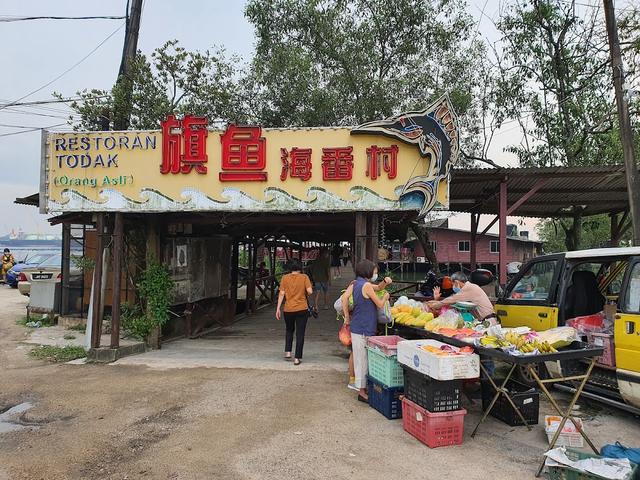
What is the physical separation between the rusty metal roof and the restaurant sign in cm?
164

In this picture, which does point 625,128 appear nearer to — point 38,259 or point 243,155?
point 243,155

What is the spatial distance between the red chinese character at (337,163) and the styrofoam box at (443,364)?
3.77m

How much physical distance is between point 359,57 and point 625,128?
29.5ft

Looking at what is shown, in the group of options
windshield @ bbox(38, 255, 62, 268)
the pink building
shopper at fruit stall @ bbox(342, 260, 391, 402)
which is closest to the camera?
shopper at fruit stall @ bbox(342, 260, 391, 402)

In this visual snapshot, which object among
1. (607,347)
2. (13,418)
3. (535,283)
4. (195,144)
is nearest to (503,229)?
(535,283)

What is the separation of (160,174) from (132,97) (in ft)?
26.0

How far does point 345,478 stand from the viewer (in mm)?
4035

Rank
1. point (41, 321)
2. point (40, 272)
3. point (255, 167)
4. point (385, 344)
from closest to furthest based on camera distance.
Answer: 1. point (385, 344)
2. point (255, 167)
3. point (41, 321)
4. point (40, 272)

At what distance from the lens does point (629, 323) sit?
5.05 metres

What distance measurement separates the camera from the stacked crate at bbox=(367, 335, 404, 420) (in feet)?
17.6

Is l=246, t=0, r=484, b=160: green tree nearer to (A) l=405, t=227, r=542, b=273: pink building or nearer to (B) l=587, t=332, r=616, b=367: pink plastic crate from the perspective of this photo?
(B) l=587, t=332, r=616, b=367: pink plastic crate

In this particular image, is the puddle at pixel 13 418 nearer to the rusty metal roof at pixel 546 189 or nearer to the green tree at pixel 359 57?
the rusty metal roof at pixel 546 189

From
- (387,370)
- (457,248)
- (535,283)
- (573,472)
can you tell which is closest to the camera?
(573,472)

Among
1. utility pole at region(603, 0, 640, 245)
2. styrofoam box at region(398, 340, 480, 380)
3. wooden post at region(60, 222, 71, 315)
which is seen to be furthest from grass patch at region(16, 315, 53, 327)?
utility pole at region(603, 0, 640, 245)
